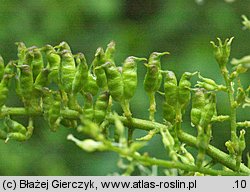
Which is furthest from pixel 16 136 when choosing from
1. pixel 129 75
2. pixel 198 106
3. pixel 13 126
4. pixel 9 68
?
pixel 198 106

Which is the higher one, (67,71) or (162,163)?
(67,71)

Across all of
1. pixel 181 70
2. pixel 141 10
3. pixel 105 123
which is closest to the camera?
pixel 105 123

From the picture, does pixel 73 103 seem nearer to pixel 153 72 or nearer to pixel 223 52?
pixel 153 72

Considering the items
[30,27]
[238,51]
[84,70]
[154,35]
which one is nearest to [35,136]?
[30,27]

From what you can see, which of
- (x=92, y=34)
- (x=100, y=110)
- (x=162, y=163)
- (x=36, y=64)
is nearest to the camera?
(x=162, y=163)

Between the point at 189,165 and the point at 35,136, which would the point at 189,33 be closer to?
the point at 35,136

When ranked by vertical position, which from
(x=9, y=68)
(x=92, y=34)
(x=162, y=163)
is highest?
(x=92, y=34)

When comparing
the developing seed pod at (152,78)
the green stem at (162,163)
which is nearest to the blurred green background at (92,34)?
the developing seed pod at (152,78)
